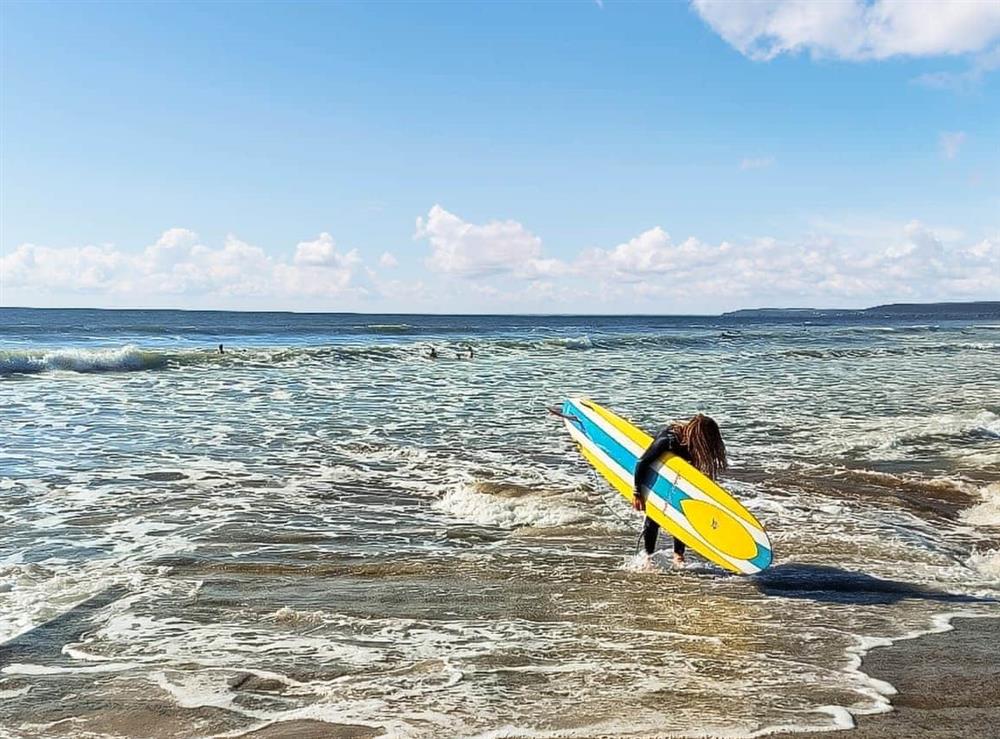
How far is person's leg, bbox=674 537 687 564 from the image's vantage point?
7105mm

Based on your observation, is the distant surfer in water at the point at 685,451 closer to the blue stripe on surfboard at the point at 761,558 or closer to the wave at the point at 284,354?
the blue stripe on surfboard at the point at 761,558

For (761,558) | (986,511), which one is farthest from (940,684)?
(986,511)

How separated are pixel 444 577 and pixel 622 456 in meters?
2.96

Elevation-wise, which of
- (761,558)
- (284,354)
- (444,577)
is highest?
(284,354)

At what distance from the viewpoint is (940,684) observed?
455 cm

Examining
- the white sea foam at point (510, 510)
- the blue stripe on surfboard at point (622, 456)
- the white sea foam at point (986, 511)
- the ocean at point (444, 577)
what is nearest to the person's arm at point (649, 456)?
the blue stripe on surfboard at point (622, 456)

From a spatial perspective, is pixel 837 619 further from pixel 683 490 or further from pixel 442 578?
pixel 442 578

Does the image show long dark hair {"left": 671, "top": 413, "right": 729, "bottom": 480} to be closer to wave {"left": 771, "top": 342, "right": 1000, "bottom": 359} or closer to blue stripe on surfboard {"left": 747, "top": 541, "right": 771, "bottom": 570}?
blue stripe on surfboard {"left": 747, "top": 541, "right": 771, "bottom": 570}

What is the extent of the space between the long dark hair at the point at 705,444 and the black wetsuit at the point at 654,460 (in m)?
0.10

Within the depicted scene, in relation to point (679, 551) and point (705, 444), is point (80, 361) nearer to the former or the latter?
point (679, 551)

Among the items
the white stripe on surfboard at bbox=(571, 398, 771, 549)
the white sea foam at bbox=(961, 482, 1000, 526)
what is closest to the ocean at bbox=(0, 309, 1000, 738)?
the white sea foam at bbox=(961, 482, 1000, 526)

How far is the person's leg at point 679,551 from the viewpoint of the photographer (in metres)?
7.11

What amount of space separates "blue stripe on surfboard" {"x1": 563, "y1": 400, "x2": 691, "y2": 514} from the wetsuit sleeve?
0.32 ft

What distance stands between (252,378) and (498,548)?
66.1 feet
